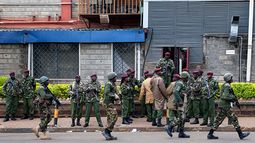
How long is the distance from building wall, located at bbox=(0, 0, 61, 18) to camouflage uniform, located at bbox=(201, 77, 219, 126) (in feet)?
29.3

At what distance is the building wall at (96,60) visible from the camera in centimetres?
2030

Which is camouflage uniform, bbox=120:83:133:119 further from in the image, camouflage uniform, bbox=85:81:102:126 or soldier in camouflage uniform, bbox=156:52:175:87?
soldier in camouflage uniform, bbox=156:52:175:87

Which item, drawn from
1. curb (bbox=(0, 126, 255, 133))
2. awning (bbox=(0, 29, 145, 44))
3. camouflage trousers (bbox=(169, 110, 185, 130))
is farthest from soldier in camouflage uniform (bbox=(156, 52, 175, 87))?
awning (bbox=(0, 29, 145, 44))

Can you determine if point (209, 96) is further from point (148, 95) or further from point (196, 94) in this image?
point (148, 95)

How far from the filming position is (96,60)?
20.4 metres

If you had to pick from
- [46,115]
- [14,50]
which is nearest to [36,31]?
[14,50]

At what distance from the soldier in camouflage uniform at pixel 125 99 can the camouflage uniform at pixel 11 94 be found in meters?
3.63

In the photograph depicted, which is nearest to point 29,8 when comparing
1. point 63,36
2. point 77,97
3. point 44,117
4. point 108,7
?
point 63,36

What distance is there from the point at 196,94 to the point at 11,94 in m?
6.23

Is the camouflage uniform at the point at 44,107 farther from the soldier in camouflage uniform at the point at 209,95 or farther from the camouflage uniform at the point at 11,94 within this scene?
the soldier in camouflage uniform at the point at 209,95

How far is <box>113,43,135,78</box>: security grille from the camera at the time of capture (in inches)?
798

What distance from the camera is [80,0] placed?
20.5m

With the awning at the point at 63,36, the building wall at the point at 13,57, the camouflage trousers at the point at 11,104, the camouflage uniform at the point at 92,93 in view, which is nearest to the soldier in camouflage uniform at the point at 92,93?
the camouflage uniform at the point at 92,93

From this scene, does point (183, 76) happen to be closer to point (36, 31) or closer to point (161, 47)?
point (161, 47)
